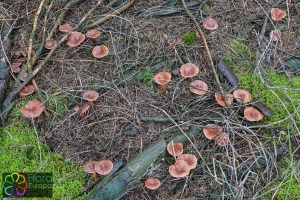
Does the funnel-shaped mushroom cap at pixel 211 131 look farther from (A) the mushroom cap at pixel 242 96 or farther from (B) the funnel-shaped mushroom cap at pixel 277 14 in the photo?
(B) the funnel-shaped mushroom cap at pixel 277 14

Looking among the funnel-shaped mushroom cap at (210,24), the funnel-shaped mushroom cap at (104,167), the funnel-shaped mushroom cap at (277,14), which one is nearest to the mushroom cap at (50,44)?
the funnel-shaped mushroom cap at (104,167)

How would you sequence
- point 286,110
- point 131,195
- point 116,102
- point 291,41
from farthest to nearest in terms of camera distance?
point 291,41 < point 116,102 < point 286,110 < point 131,195

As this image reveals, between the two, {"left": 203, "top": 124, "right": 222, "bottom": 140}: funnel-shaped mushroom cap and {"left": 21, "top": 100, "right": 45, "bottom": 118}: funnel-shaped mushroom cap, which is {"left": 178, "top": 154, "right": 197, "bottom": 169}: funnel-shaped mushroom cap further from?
{"left": 21, "top": 100, "right": 45, "bottom": 118}: funnel-shaped mushroom cap

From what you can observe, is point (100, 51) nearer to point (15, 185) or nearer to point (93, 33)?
point (93, 33)

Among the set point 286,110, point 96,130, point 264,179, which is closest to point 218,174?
point 264,179

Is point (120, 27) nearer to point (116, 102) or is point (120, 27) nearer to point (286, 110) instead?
point (116, 102)

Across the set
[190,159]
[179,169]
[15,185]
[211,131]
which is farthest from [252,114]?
[15,185]

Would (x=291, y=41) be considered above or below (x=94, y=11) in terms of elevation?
below
